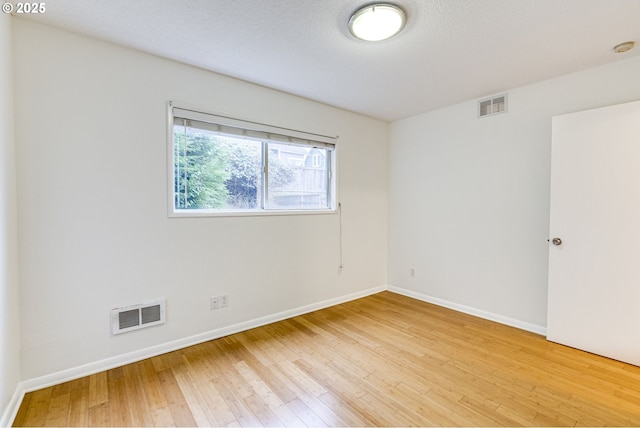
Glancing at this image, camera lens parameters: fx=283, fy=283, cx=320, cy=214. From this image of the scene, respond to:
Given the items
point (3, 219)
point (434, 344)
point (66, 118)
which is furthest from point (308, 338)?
point (66, 118)

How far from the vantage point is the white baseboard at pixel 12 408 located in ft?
5.00

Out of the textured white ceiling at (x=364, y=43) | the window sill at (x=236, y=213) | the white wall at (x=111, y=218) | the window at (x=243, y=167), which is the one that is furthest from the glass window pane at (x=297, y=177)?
the textured white ceiling at (x=364, y=43)

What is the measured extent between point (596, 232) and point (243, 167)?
10.5ft

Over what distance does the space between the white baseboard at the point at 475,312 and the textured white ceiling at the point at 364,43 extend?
2394 mm

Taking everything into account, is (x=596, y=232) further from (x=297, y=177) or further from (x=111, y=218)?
(x=111, y=218)

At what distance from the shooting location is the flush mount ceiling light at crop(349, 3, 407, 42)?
171cm

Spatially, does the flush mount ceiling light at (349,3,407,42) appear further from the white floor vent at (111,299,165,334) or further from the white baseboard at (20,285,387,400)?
the white baseboard at (20,285,387,400)

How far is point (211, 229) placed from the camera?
2592 mm

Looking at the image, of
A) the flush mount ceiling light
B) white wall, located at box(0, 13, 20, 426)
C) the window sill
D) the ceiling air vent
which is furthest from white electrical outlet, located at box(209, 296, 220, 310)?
the ceiling air vent

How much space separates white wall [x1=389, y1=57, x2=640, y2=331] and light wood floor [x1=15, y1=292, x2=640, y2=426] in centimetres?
62

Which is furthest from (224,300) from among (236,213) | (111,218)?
(111,218)

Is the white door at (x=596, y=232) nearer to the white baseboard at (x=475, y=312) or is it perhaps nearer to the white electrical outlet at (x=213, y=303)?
the white baseboard at (x=475, y=312)

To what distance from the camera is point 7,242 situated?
1.66m

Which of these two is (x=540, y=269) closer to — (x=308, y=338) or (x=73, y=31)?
(x=308, y=338)
